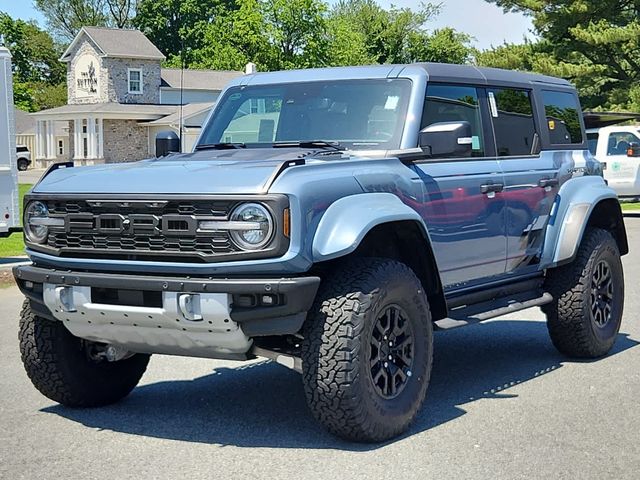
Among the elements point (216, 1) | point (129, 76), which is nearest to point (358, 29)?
point (216, 1)

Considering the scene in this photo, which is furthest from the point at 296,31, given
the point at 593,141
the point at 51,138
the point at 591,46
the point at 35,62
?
the point at 593,141

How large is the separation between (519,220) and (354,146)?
138 centimetres

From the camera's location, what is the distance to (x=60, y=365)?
6.19 metres

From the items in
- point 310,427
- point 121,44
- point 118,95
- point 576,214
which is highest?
point 121,44

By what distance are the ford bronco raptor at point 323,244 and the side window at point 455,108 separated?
1 cm

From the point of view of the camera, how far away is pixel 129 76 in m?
60.8

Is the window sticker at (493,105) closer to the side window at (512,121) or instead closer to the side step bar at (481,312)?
the side window at (512,121)

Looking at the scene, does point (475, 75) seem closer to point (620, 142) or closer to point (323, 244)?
point (323, 244)

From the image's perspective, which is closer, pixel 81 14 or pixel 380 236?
pixel 380 236

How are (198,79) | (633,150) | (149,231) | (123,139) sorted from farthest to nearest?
1. (198,79)
2. (123,139)
3. (633,150)
4. (149,231)

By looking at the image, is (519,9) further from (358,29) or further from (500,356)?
(358,29)

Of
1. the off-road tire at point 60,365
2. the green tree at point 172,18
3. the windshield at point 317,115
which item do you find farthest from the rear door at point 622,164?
the green tree at point 172,18

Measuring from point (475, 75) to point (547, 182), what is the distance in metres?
0.93

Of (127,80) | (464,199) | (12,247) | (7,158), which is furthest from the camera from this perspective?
(127,80)
